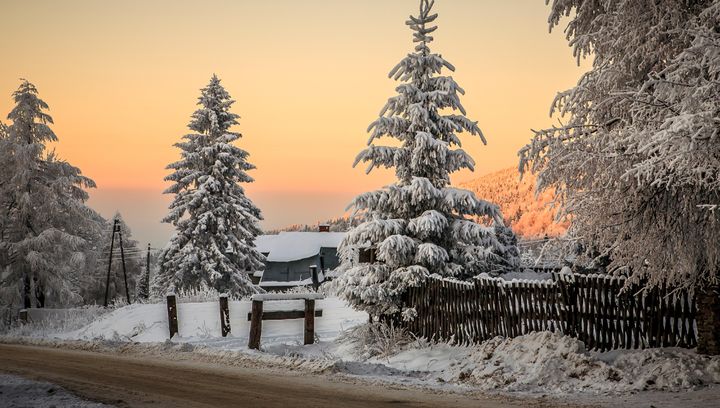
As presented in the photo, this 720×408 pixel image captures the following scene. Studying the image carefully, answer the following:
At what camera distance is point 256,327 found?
1516 cm

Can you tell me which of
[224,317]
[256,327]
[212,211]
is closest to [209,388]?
[256,327]

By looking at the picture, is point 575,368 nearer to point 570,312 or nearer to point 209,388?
point 570,312

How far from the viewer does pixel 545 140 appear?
10.7 m

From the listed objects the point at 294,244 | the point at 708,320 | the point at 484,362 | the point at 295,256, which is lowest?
the point at 484,362

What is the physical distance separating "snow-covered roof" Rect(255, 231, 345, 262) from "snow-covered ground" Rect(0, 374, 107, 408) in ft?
173

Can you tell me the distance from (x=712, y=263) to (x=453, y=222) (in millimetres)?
7582

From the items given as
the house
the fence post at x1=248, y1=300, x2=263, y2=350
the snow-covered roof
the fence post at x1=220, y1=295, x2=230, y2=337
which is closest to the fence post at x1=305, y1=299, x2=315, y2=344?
the fence post at x1=248, y1=300, x2=263, y2=350

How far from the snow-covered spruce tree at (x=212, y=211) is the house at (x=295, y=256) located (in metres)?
25.2

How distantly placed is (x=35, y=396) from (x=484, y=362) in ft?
24.6

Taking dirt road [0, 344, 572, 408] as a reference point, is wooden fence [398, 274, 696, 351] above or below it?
above

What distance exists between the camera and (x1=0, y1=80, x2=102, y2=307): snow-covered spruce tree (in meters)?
33.1

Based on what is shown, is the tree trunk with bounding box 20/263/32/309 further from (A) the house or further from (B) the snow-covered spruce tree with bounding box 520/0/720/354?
(B) the snow-covered spruce tree with bounding box 520/0/720/354

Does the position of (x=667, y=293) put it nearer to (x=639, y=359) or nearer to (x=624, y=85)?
(x=639, y=359)

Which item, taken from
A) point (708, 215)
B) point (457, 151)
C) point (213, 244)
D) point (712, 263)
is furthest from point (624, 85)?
point (213, 244)
